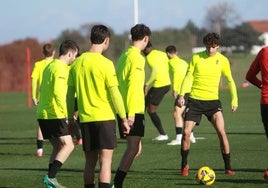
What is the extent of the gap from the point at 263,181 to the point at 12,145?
27.9 ft

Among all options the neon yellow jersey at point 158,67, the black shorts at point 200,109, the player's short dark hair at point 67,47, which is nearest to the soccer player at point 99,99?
the player's short dark hair at point 67,47

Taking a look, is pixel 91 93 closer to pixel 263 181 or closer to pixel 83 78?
pixel 83 78

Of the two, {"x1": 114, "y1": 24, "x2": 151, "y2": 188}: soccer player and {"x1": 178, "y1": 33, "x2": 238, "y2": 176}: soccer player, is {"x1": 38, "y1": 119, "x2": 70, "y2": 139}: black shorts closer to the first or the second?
{"x1": 114, "y1": 24, "x2": 151, "y2": 188}: soccer player

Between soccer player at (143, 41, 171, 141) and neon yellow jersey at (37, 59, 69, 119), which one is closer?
neon yellow jersey at (37, 59, 69, 119)

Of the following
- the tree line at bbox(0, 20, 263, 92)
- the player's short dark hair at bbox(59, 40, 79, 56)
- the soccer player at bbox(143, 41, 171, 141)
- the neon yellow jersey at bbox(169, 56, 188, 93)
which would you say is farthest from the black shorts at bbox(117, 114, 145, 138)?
the tree line at bbox(0, 20, 263, 92)

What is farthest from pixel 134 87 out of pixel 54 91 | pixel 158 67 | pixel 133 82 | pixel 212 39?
pixel 158 67

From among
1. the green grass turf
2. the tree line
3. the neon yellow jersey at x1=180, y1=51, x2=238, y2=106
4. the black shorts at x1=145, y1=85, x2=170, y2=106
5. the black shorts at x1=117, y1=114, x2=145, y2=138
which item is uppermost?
the neon yellow jersey at x1=180, y1=51, x2=238, y2=106

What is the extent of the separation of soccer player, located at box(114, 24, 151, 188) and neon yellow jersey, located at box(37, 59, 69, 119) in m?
1.28

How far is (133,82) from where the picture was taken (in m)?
10.4

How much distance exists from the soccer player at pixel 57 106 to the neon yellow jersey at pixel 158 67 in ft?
19.0

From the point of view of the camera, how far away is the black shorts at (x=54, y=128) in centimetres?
1177

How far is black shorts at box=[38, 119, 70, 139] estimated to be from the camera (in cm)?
1177

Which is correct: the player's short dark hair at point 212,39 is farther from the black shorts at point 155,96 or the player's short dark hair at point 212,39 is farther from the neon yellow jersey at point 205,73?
the black shorts at point 155,96

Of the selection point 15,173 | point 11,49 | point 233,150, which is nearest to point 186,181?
point 15,173
